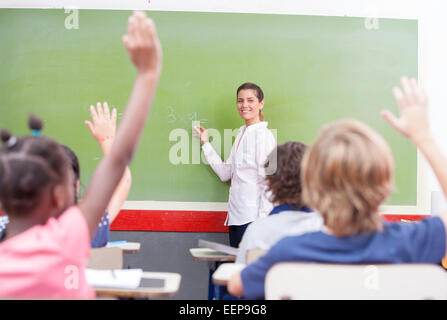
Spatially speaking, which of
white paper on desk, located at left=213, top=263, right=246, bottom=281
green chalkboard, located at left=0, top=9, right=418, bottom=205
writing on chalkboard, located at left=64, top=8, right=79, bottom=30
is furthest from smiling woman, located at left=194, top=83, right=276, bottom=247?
white paper on desk, located at left=213, top=263, right=246, bottom=281

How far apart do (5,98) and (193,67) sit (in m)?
1.46

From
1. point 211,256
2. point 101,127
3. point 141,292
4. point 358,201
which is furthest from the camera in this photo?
point 211,256

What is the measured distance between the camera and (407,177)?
136 inches

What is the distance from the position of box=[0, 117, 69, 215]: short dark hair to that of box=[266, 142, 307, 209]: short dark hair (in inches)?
39.4

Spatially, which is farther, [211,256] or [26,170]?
[211,256]

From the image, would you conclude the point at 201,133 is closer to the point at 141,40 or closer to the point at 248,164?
the point at 248,164

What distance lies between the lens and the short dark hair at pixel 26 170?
A: 98 cm

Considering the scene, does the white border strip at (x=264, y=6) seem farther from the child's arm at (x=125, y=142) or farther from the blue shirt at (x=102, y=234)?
the child's arm at (x=125, y=142)

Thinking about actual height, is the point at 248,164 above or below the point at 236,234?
above

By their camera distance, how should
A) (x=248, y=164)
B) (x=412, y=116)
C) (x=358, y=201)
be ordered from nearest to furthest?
(x=358, y=201) → (x=412, y=116) → (x=248, y=164)

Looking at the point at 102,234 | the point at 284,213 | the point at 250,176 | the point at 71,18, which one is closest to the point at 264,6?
the point at 250,176

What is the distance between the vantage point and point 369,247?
3.67 feet

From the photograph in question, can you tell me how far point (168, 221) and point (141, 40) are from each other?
2466mm

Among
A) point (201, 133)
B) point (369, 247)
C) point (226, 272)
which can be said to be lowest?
point (226, 272)
